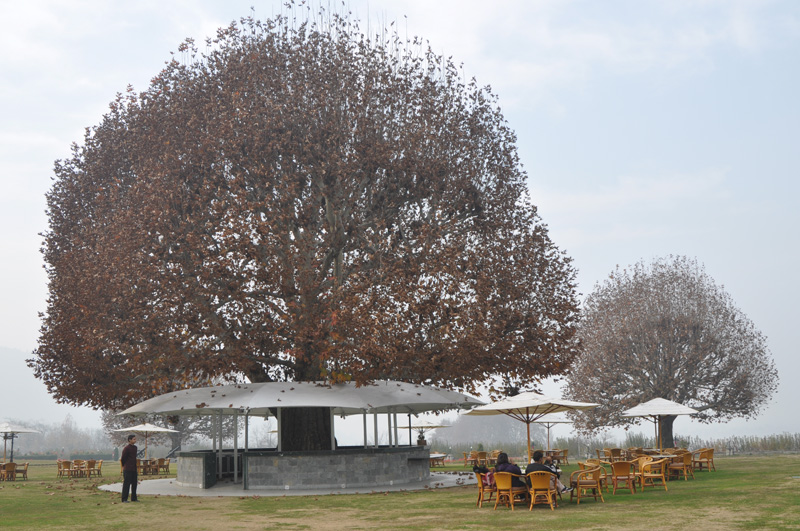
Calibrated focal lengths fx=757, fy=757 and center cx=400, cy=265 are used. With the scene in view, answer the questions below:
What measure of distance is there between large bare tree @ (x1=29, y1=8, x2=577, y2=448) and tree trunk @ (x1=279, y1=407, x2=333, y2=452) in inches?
5.3

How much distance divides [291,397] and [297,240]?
5.18 metres

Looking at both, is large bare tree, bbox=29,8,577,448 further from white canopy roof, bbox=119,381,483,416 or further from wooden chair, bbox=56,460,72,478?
wooden chair, bbox=56,460,72,478

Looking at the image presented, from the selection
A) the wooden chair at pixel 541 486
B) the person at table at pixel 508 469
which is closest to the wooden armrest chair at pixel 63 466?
the person at table at pixel 508 469

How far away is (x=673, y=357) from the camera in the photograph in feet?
153

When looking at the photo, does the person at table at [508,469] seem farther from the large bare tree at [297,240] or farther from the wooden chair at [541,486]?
the large bare tree at [297,240]

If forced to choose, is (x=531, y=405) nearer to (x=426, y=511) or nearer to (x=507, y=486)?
(x=507, y=486)

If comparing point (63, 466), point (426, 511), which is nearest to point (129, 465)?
point (426, 511)

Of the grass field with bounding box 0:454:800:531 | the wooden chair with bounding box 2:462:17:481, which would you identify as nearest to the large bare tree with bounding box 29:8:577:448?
the grass field with bounding box 0:454:800:531

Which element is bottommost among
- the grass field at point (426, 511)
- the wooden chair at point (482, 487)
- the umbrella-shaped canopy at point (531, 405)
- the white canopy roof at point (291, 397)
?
the grass field at point (426, 511)

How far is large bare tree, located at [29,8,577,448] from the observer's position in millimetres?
23969

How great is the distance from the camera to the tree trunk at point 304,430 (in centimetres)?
2784

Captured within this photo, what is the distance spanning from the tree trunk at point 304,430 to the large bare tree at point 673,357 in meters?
24.5

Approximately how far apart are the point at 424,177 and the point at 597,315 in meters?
26.1

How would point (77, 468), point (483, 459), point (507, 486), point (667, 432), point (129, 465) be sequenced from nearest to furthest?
point (507, 486)
point (129, 465)
point (77, 468)
point (483, 459)
point (667, 432)
